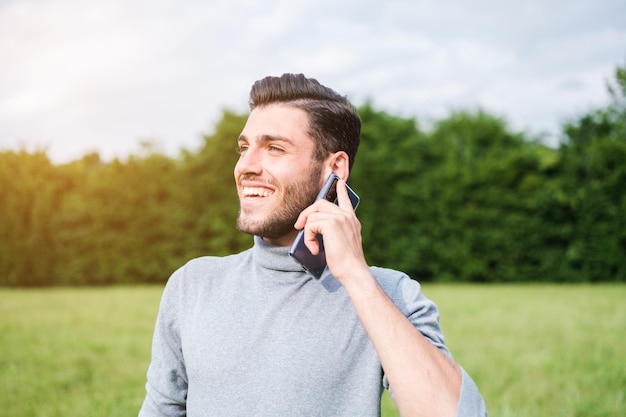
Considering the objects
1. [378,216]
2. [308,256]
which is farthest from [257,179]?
[378,216]

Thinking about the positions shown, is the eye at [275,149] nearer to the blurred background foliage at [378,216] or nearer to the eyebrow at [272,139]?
the eyebrow at [272,139]

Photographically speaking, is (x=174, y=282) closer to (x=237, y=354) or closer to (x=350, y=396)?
(x=237, y=354)

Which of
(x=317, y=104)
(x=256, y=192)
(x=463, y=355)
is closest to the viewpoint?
(x=256, y=192)

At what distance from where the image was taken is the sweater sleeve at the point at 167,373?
2.05 meters

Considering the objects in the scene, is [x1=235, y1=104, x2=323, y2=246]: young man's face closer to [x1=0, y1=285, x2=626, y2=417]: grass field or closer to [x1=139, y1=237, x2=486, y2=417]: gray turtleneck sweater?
[x1=139, y1=237, x2=486, y2=417]: gray turtleneck sweater

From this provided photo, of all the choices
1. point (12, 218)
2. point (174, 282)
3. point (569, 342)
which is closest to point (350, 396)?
point (174, 282)

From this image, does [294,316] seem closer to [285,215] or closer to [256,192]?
[285,215]

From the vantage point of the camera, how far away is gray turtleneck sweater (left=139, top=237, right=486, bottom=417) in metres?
1.85

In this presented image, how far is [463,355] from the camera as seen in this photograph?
23.5 feet

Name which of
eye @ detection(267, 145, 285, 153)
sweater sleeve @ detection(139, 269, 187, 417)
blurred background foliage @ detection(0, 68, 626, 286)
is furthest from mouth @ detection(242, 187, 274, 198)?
blurred background foliage @ detection(0, 68, 626, 286)

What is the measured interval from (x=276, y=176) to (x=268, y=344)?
61 cm

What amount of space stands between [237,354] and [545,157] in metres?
22.1

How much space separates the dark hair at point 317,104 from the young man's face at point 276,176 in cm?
5

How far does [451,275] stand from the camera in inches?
863
